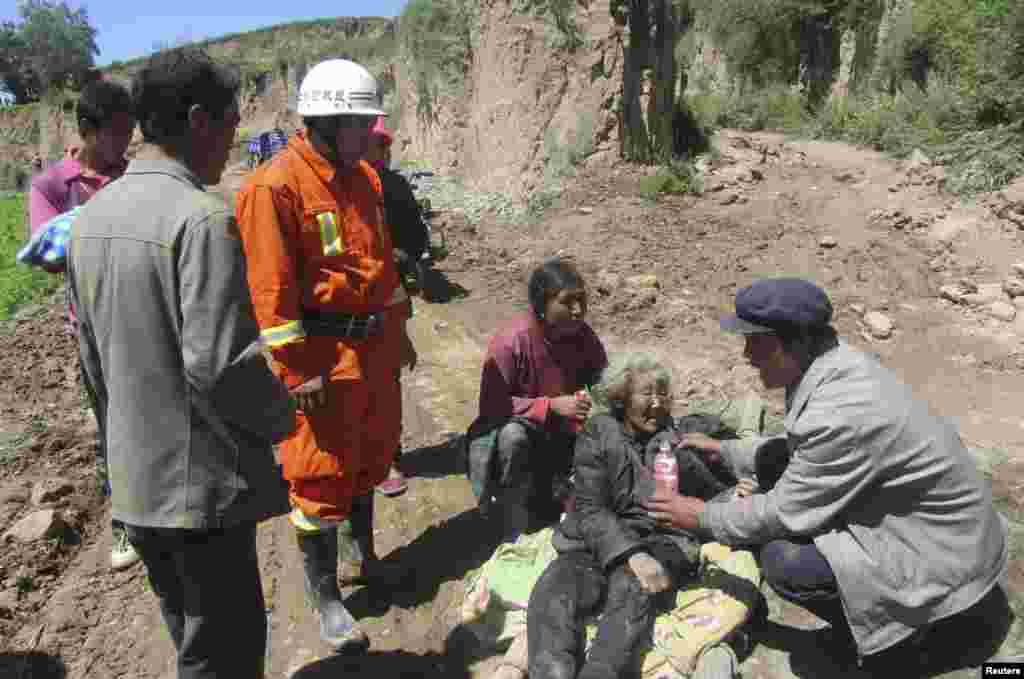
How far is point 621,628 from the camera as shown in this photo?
2.41m

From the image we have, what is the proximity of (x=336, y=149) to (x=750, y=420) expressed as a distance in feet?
8.22

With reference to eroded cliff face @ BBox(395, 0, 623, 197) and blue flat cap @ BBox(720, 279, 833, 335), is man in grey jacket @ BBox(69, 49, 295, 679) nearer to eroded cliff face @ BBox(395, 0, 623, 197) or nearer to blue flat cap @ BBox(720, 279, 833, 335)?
blue flat cap @ BBox(720, 279, 833, 335)

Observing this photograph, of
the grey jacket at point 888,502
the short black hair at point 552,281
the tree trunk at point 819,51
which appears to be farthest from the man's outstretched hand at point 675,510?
the tree trunk at point 819,51

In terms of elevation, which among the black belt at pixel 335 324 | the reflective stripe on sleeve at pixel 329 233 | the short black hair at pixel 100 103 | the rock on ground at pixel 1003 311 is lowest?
the rock on ground at pixel 1003 311

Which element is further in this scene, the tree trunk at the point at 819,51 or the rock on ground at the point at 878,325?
the tree trunk at the point at 819,51

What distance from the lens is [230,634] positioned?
1.92 metres

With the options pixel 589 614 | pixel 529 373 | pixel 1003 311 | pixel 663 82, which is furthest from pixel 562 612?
pixel 663 82

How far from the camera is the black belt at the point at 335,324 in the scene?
105 inches

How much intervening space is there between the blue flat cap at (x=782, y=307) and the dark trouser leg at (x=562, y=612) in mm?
1032

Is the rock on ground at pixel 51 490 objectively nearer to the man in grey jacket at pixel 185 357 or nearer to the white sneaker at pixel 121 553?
the white sneaker at pixel 121 553

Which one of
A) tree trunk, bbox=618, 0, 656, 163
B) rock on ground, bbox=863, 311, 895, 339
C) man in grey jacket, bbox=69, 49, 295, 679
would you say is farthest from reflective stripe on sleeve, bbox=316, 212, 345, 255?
tree trunk, bbox=618, 0, 656, 163

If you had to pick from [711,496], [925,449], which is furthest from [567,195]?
[925,449]

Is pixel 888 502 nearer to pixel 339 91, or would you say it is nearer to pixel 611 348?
pixel 339 91

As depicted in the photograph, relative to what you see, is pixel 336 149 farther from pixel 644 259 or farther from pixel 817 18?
pixel 817 18
